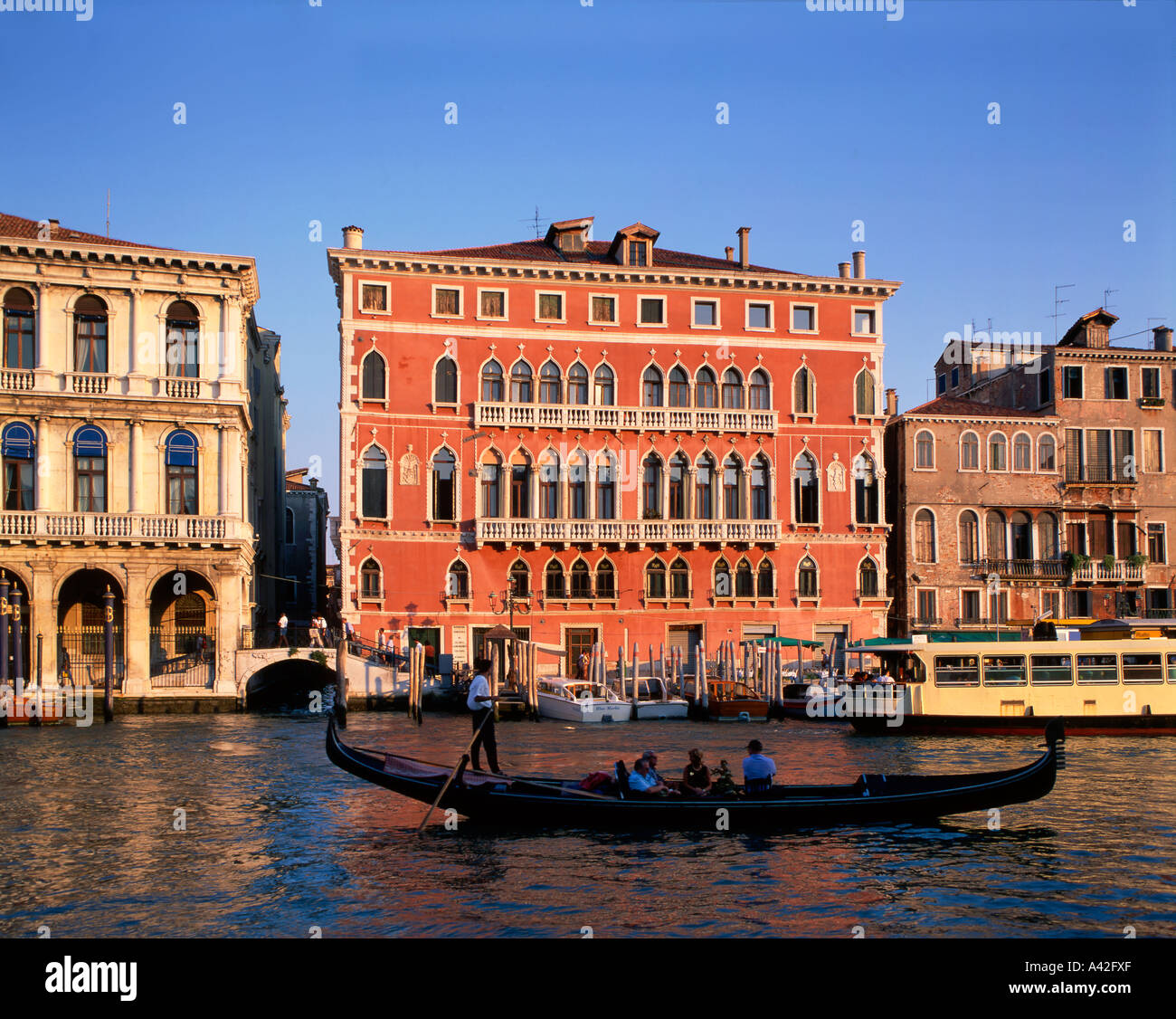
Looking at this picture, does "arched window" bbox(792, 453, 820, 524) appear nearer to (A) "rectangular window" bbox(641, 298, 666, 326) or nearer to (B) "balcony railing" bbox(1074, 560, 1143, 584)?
(A) "rectangular window" bbox(641, 298, 666, 326)

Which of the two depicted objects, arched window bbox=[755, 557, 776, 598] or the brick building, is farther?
the brick building

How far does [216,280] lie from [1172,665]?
81.9 feet

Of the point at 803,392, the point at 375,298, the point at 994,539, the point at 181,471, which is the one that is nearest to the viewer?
the point at 181,471

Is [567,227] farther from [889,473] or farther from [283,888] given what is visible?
[283,888]

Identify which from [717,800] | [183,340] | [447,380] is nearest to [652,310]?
[447,380]

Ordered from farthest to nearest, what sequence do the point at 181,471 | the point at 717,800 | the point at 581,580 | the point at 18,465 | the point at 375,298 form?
the point at 581,580
the point at 375,298
the point at 181,471
the point at 18,465
the point at 717,800

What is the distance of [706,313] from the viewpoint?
3609 cm

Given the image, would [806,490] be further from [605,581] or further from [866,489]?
[605,581]

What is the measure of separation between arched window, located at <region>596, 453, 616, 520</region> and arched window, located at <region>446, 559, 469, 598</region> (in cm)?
436

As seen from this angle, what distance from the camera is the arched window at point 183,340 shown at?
1196 inches

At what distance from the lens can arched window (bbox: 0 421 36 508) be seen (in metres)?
29.0

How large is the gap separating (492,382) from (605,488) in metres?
4.72

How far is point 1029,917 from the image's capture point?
10484mm

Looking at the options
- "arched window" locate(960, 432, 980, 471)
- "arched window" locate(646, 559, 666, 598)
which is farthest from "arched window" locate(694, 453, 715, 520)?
"arched window" locate(960, 432, 980, 471)
